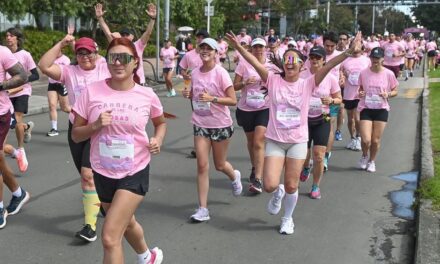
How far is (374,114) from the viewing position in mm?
8148

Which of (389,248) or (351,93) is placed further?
(351,93)

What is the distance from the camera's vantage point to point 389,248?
5.24 metres

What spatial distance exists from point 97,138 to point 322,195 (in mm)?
3834

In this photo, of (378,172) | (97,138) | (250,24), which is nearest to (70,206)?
(97,138)

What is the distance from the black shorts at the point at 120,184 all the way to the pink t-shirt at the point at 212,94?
2.00m

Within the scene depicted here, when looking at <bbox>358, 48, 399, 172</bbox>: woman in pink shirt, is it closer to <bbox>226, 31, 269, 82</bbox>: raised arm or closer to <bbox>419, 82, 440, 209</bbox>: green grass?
<bbox>419, 82, 440, 209</bbox>: green grass

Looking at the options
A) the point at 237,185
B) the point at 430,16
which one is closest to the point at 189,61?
the point at 237,185

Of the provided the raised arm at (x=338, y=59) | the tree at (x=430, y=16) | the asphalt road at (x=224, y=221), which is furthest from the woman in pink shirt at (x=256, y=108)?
the tree at (x=430, y=16)

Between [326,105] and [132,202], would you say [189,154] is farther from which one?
[132,202]

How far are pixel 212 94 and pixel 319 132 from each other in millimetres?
1555

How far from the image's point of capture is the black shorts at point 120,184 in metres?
3.82

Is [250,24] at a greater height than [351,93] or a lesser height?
greater

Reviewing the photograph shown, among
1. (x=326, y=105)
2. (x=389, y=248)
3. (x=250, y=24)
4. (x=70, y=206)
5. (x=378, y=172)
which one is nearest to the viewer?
(x=389, y=248)

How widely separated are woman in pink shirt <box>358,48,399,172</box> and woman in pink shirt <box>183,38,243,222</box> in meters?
2.91
